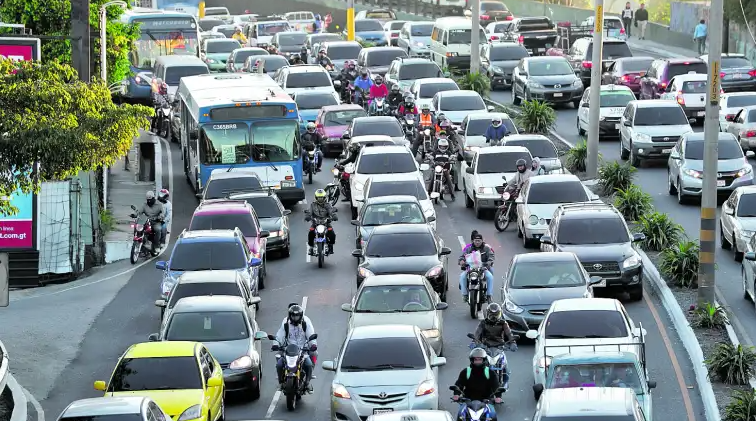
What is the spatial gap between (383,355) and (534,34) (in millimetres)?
46241

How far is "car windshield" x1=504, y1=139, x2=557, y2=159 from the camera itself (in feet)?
128

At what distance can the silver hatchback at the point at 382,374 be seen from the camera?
2027 cm

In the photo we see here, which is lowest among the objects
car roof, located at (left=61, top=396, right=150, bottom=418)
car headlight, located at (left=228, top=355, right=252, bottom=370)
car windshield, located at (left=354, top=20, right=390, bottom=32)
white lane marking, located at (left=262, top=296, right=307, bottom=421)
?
white lane marking, located at (left=262, top=296, right=307, bottom=421)

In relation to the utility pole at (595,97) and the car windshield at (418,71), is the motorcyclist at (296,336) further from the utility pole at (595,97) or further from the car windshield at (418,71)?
the car windshield at (418,71)

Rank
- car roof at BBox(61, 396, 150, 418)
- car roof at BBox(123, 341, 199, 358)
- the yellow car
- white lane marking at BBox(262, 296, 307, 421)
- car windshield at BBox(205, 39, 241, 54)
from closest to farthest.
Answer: car roof at BBox(61, 396, 150, 418) → the yellow car → car roof at BBox(123, 341, 199, 358) → white lane marking at BBox(262, 296, 307, 421) → car windshield at BBox(205, 39, 241, 54)

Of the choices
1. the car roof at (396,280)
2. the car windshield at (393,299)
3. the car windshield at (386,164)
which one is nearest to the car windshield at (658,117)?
the car windshield at (386,164)

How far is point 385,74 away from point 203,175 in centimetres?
2121

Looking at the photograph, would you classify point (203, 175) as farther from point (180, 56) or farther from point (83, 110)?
point (180, 56)

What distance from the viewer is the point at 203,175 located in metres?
37.4

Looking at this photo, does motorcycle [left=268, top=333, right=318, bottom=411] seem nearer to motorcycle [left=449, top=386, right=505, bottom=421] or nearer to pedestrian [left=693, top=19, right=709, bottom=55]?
motorcycle [left=449, top=386, right=505, bottom=421]

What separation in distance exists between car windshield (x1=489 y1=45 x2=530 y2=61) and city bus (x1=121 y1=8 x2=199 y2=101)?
11728 millimetres

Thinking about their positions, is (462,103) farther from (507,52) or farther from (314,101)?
(507,52)

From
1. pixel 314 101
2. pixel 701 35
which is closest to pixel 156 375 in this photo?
pixel 314 101

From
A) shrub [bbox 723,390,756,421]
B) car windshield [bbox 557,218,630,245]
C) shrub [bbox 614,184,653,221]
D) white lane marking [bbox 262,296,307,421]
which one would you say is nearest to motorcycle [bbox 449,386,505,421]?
shrub [bbox 723,390,756,421]
